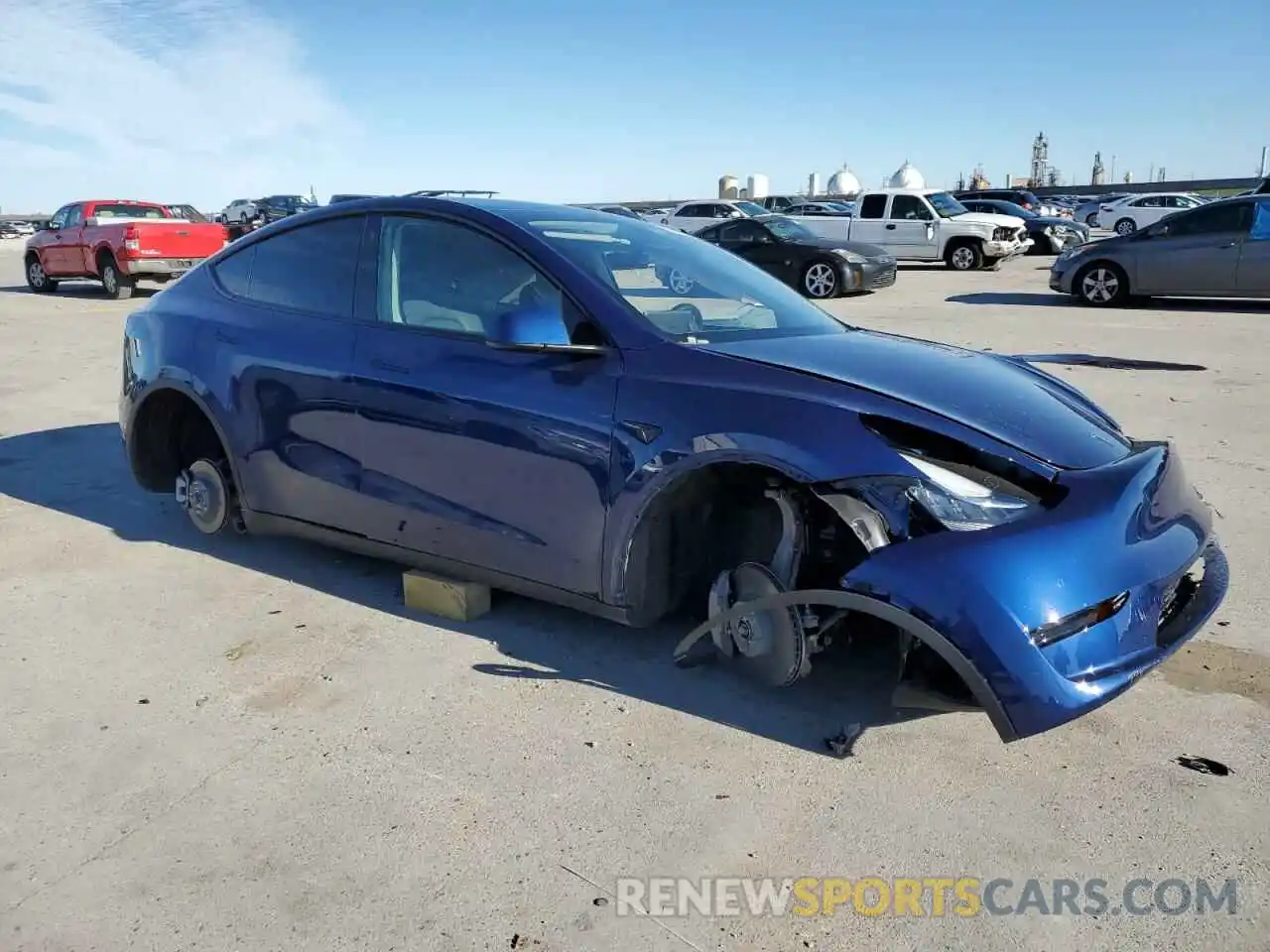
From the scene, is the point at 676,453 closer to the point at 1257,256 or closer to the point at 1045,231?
the point at 1257,256

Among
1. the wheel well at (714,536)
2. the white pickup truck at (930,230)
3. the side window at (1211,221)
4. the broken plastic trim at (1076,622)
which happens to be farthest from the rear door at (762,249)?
the broken plastic trim at (1076,622)

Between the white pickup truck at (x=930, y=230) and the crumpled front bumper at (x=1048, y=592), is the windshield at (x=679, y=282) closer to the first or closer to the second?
the crumpled front bumper at (x=1048, y=592)

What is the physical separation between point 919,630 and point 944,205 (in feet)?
69.9

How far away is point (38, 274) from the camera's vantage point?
1914 centimetres

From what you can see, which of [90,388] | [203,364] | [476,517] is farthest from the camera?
[90,388]

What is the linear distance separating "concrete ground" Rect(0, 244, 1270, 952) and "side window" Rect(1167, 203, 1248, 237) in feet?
35.3

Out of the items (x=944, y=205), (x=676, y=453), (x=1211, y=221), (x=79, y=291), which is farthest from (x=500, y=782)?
(x=944, y=205)

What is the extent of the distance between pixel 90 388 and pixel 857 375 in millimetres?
7857

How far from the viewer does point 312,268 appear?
4082 millimetres

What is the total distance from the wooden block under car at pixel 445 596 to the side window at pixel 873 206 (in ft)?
65.5

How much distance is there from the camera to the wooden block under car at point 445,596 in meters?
3.69

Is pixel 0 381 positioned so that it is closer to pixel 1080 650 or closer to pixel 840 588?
pixel 840 588

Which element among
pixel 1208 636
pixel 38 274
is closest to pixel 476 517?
pixel 1208 636

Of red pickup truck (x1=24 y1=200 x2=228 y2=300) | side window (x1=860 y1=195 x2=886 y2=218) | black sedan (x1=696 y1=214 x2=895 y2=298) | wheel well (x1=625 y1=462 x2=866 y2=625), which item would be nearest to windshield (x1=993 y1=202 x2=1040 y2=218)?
side window (x1=860 y1=195 x2=886 y2=218)
